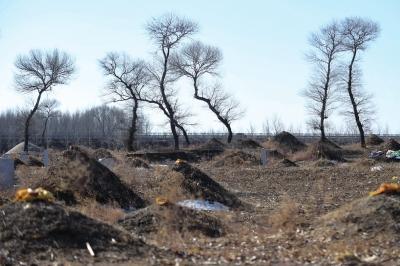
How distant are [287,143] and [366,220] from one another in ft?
119

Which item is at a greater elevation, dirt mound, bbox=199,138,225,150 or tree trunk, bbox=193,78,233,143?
tree trunk, bbox=193,78,233,143

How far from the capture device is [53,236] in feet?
25.5

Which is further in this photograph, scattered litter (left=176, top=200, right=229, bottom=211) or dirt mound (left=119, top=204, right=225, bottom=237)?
scattered litter (left=176, top=200, right=229, bottom=211)

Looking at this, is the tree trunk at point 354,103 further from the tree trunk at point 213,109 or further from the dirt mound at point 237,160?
the dirt mound at point 237,160

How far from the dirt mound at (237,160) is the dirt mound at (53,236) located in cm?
2213

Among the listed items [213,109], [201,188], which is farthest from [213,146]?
[201,188]

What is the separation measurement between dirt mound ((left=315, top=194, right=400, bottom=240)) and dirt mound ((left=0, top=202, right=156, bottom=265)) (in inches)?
109

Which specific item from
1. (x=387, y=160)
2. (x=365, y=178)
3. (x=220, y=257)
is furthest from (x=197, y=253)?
(x=387, y=160)

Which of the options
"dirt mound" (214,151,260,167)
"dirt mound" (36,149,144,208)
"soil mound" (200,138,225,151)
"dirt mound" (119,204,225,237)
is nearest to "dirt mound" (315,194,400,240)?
"dirt mound" (119,204,225,237)

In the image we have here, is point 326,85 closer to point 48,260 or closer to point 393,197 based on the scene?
point 393,197

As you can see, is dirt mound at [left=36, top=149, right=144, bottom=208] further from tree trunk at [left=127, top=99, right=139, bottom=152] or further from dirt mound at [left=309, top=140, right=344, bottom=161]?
tree trunk at [left=127, top=99, right=139, bottom=152]

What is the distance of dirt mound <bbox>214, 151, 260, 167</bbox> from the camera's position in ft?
100

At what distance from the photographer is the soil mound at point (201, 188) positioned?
46.0 ft

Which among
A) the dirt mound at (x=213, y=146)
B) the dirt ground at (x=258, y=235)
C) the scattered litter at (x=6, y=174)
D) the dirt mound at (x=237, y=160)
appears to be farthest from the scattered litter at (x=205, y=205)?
the dirt mound at (x=213, y=146)
